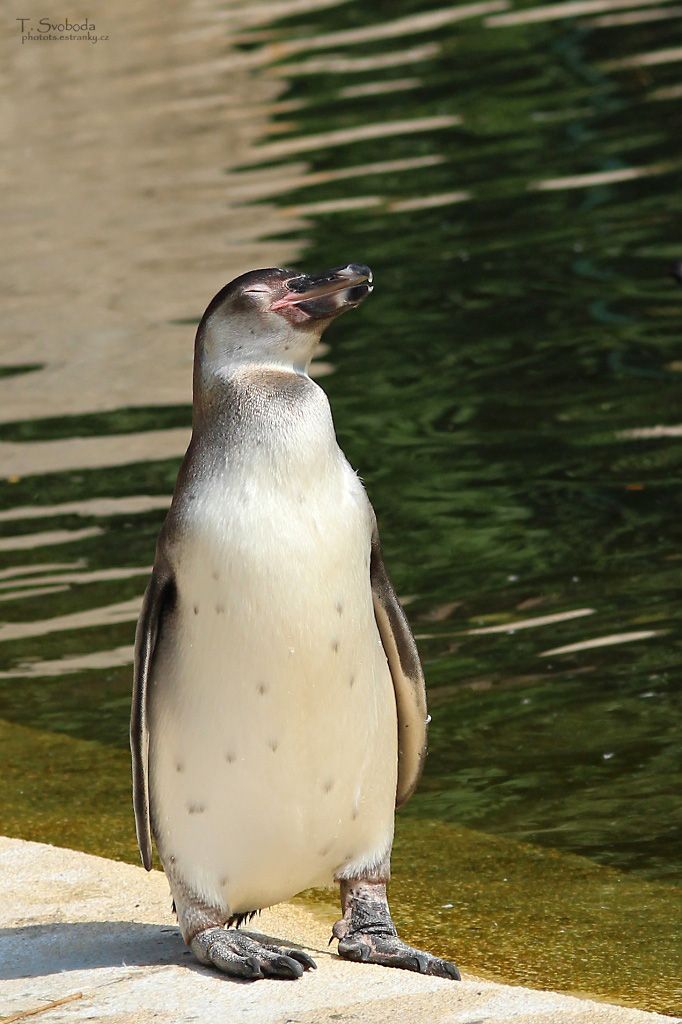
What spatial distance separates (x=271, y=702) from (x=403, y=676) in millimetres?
500

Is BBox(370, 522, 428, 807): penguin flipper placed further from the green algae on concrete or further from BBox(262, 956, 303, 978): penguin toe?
BBox(262, 956, 303, 978): penguin toe

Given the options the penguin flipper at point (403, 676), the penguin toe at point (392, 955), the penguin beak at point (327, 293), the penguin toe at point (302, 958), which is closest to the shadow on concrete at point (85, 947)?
the penguin toe at point (302, 958)

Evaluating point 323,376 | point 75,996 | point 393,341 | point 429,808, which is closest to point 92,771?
point 429,808

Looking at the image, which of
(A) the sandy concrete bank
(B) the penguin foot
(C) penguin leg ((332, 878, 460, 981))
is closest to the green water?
(C) penguin leg ((332, 878, 460, 981))

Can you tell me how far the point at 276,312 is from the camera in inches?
153

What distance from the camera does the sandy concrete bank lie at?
Answer: 3594 mm

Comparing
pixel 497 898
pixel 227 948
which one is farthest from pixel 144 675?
pixel 497 898

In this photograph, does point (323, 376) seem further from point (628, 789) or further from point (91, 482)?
point (628, 789)

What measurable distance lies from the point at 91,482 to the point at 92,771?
277 cm

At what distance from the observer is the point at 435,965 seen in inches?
154

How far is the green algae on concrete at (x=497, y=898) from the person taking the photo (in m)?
4.28

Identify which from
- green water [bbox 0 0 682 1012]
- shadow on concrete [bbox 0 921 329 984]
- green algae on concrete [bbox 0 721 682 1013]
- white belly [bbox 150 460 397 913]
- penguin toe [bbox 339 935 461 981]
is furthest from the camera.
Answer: green water [bbox 0 0 682 1012]

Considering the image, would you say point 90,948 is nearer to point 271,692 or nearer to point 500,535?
point 271,692

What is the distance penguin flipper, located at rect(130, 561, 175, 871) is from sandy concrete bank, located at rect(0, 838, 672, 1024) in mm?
292
